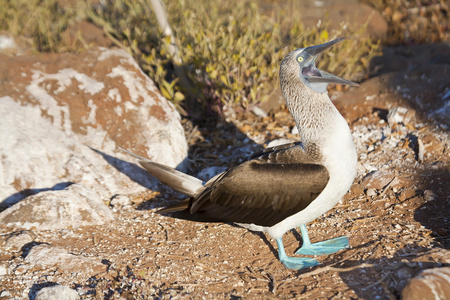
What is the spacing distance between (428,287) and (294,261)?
0.99 metres

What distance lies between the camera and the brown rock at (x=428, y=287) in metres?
2.56

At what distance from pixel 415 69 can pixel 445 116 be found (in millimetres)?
1588

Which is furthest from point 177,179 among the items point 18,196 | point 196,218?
point 18,196

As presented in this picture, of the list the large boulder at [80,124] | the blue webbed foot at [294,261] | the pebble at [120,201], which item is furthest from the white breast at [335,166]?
the large boulder at [80,124]

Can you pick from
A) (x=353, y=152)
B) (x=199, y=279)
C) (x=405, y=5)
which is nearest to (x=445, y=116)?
(x=353, y=152)

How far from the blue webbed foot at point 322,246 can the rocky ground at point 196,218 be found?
2.7 inches

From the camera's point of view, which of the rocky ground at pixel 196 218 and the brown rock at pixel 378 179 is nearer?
the rocky ground at pixel 196 218

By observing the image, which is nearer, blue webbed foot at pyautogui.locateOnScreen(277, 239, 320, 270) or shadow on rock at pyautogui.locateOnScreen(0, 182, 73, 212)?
blue webbed foot at pyautogui.locateOnScreen(277, 239, 320, 270)

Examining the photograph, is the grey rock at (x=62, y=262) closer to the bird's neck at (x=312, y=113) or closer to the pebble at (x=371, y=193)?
the bird's neck at (x=312, y=113)

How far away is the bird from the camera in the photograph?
3.26 m

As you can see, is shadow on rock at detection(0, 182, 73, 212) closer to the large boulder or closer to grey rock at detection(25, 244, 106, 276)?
the large boulder

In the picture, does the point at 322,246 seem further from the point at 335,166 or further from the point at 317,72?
the point at 317,72

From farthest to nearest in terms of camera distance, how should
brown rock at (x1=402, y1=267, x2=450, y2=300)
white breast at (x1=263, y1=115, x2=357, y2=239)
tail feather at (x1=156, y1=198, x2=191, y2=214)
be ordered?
tail feather at (x1=156, y1=198, x2=191, y2=214) < white breast at (x1=263, y1=115, x2=357, y2=239) < brown rock at (x1=402, y1=267, x2=450, y2=300)

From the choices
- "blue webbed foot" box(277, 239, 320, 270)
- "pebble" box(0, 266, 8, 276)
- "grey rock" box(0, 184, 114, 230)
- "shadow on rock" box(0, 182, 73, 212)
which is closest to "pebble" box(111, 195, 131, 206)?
"grey rock" box(0, 184, 114, 230)
